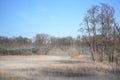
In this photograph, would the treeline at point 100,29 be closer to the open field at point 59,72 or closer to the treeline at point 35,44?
the open field at point 59,72

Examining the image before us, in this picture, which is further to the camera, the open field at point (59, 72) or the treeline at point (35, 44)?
the treeline at point (35, 44)

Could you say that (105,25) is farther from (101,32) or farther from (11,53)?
(11,53)

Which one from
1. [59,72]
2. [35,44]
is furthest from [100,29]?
[35,44]

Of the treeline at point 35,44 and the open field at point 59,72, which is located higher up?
the treeline at point 35,44

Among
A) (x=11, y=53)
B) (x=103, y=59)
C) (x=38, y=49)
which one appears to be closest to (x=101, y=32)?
(x=103, y=59)

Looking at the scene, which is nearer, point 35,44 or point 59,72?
point 59,72

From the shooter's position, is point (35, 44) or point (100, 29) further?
point (35, 44)

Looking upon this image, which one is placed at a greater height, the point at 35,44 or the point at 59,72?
the point at 35,44

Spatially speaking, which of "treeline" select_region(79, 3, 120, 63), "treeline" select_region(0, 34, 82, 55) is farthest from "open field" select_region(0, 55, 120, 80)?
"treeline" select_region(0, 34, 82, 55)

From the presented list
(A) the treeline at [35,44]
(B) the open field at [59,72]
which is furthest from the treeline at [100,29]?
(A) the treeline at [35,44]

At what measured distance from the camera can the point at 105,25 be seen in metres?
35.8

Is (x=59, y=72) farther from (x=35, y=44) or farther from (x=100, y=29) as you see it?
(x=35, y=44)

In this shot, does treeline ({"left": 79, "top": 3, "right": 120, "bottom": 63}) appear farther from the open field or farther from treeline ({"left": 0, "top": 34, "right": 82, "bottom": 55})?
treeline ({"left": 0, "top": 34, "right": 82, "bottom": 55})

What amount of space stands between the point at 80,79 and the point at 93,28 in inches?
742
